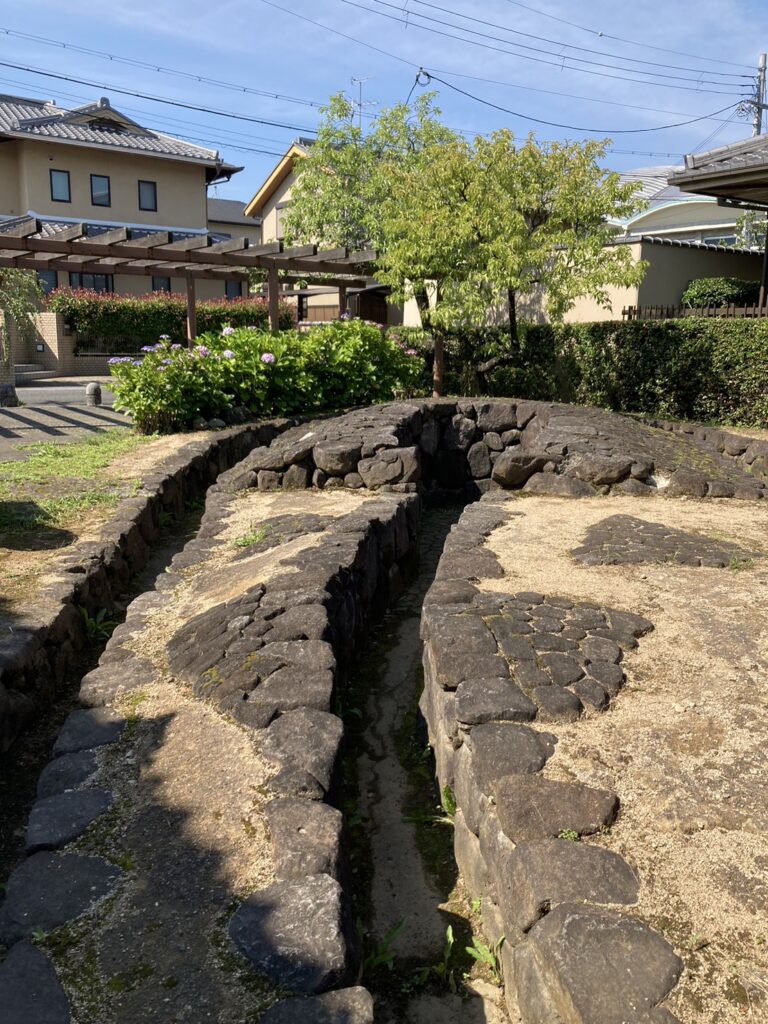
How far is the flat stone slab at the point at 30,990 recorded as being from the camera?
2.24 meters

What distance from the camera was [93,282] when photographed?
85.3 feet

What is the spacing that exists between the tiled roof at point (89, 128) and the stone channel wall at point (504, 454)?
19.5 meters

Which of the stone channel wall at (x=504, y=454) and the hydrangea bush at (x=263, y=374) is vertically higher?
the hydrangea bush at (x=263, y=374)

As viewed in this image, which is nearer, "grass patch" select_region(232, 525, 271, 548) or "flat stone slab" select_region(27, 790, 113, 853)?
"flat stone slab" select_region(27, 790, 113, 853)

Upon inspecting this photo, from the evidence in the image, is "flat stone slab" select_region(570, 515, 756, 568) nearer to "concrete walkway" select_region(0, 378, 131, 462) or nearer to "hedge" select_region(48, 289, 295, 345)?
"concrete walkway" select_region(0, 378, 131, 462)

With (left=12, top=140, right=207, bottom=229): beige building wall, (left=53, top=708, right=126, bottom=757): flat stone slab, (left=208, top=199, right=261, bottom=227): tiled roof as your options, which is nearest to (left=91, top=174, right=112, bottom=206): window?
(left=12, top=140, right=207, bottom=229): beige building wall

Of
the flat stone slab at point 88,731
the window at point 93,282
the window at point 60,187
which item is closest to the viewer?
the flat stone slab at point 88,731

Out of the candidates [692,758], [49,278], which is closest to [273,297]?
[692,758]

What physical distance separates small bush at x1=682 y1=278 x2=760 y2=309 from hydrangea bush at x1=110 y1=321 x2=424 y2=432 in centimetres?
520

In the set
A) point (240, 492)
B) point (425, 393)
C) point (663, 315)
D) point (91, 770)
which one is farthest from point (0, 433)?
point (663, 315)

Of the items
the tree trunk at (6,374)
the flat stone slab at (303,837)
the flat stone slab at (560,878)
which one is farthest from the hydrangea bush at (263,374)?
the flat stone slab at (560,878)

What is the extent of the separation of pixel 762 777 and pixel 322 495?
572cm

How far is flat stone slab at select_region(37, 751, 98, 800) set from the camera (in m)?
3.35

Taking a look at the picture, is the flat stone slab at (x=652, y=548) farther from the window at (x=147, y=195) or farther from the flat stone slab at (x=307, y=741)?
the window at (x=147, y=195)
